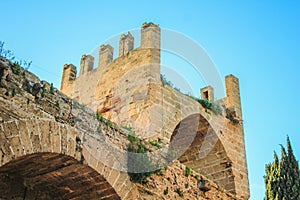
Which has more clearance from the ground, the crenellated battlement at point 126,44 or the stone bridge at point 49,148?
the crenellated battlement at point 126,44

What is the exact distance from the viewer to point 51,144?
16.3ft

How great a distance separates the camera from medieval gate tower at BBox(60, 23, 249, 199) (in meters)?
10.8

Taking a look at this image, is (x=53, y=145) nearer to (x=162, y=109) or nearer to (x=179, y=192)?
(x=179, y=192)

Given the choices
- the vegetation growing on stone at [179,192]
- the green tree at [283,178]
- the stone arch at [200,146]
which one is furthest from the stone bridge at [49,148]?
the stone arch at [200,146]

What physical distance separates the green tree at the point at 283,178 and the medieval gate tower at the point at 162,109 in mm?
839

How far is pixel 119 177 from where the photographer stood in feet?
19.0

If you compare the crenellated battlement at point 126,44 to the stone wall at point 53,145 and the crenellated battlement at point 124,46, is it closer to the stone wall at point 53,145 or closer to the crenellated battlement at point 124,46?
the crenellated battlement at point 124,46

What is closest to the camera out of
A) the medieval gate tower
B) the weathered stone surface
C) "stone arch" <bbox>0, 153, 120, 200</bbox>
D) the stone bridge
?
the stone bridge

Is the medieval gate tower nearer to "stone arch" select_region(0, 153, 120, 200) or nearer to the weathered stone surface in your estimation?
the weathered stone surface

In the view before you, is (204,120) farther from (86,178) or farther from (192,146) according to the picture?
(86,178)

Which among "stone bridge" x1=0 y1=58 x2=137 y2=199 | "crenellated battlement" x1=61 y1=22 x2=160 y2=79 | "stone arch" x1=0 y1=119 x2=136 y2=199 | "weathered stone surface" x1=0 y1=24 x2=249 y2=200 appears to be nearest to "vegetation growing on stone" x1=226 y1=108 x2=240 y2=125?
"weathered stone surface" x1=0 y1=24 x2=249 y2=200

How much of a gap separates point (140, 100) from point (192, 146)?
2.53 metres

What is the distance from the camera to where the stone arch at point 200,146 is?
1186 cm

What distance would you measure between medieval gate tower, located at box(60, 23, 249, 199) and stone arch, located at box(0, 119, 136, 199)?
13.6ft
